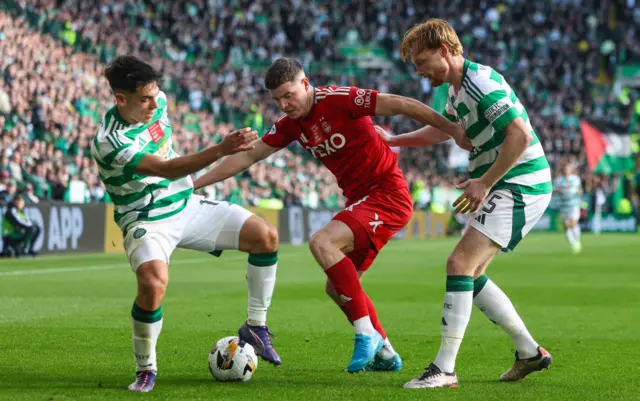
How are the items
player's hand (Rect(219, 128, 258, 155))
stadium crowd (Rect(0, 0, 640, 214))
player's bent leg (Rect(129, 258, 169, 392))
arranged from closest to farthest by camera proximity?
player's hand (Rect(219, 128, 258, 155)), player's bent leg (Rect(129, 258, 169, 392)), stadium crowd (Rect(0, 0, 640, 214))

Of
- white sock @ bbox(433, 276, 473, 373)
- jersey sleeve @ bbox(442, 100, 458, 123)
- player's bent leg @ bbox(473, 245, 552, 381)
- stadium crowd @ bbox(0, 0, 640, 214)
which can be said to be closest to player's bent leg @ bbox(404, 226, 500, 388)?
white sock @ bbox(433, 276, 473, 373)

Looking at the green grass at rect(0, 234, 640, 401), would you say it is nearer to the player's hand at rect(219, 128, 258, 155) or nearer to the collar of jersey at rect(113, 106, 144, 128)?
the player's hand at rect(219, 128, 258, 155)

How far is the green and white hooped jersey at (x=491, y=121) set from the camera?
591cm

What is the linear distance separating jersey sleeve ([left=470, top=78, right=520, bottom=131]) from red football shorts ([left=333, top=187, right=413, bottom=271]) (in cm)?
122

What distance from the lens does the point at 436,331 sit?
932 centimetres

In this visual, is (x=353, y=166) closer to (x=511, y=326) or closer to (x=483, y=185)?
(x=483, y=185)

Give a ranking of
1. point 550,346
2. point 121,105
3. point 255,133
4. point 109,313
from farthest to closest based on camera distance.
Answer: point 109,313 → point 550,346 → point 121,105 → point 255,133

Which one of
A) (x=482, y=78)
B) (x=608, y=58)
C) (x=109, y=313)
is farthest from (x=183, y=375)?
(x=608, y=58)

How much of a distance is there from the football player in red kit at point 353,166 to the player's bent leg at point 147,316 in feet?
3.52

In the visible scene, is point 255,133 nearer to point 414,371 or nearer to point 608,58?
point 414,371

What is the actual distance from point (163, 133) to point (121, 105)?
34 cm

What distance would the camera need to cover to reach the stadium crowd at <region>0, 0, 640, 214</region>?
23.0m

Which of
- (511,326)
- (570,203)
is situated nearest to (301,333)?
(511,326)

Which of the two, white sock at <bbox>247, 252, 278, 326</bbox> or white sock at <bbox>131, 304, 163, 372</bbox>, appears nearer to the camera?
white sock at <bbox>131, 304, 163, 372</bbox>
